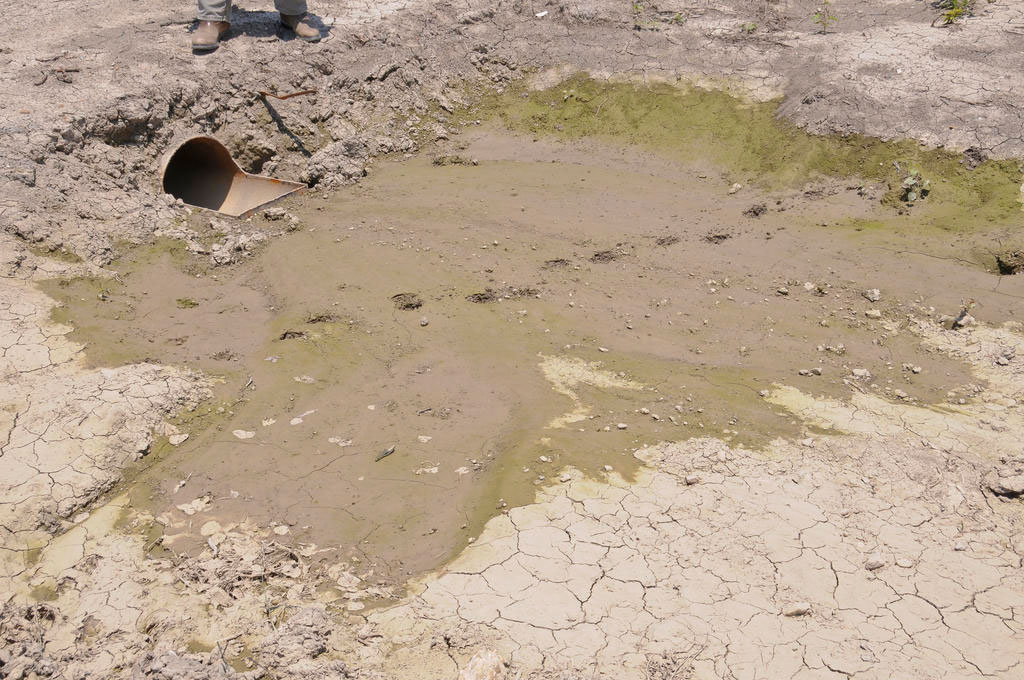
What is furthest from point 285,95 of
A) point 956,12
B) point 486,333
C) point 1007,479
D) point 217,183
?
point 956,12

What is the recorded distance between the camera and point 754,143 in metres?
7.67

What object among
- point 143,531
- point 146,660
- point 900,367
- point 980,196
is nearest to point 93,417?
point 143,531

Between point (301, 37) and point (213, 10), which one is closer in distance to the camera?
point (213, 10)

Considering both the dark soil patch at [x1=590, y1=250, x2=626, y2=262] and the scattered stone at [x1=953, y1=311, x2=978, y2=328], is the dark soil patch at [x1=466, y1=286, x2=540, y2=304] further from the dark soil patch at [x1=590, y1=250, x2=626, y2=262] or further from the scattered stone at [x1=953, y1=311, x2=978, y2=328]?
the scattered stone at [x1=953, y1=311, x2=978, y2=328]

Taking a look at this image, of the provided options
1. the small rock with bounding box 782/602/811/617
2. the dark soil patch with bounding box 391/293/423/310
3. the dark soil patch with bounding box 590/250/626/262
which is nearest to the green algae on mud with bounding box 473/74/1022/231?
the dark soil patch with bounding box 590/250/626/262

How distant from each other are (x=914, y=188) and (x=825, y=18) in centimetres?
304

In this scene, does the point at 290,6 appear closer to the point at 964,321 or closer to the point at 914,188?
the point at 914,188

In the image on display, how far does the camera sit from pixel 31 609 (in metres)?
3.31

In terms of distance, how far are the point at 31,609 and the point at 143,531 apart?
672mm

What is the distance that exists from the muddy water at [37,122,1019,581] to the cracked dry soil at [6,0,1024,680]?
0.10 feet

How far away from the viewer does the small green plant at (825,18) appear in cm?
853

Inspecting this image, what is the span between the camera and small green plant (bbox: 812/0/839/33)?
28.0ft

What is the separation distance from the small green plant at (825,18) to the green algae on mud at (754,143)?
1.49 m

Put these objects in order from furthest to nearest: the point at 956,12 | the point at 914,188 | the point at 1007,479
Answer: the point at 956,12 < the point at 914,188 < the point at 1007,479
